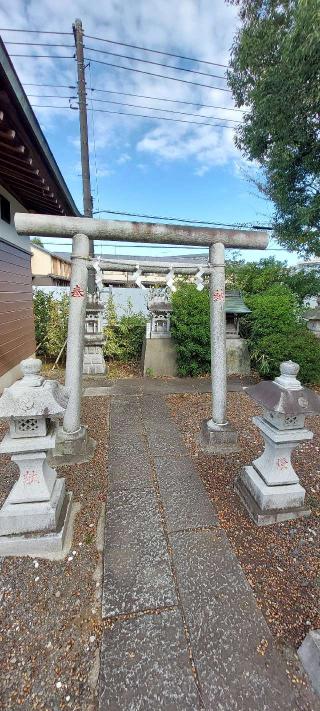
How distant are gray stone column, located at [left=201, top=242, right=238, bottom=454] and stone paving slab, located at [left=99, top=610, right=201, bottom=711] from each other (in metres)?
1.94

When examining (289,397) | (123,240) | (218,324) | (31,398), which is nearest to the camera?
(31,398)

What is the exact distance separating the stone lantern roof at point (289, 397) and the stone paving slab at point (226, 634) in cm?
105

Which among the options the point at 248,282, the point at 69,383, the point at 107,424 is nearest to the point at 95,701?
the point at 69,383

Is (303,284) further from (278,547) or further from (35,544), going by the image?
(35,544)

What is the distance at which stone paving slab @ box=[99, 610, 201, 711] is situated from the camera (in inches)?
49.8

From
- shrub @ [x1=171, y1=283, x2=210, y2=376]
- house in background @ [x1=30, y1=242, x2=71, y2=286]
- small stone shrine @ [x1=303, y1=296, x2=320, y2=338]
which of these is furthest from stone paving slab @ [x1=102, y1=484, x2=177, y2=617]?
house in background @ [x1=30, y1=242, x2=71, y2=286]

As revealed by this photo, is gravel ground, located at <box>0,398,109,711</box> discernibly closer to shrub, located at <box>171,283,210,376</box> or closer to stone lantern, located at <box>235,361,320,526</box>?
stone lantern, located at <box>235,361,320,526</box>

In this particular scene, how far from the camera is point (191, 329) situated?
6.09m

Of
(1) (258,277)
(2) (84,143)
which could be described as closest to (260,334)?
(1) (258,277)

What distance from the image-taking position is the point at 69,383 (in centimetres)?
302

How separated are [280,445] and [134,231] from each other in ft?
7.86

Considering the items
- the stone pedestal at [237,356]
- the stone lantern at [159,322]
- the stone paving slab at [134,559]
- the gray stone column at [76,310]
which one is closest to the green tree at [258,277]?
the stone pedestal at [237,356]

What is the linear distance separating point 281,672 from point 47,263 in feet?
78.0

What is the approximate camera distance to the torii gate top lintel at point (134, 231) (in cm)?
274
